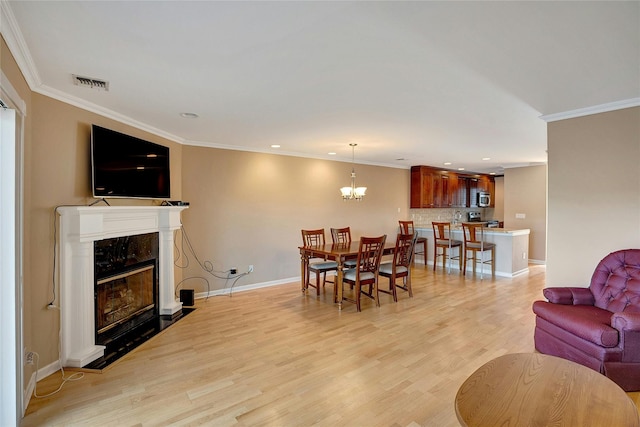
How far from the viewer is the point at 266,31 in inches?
67.9

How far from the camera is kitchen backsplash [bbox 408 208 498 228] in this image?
790cm

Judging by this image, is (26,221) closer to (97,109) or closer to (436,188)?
(97,109)

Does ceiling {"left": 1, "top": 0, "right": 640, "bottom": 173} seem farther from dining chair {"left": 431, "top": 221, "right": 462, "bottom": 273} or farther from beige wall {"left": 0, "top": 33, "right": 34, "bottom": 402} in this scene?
dining chair {"left": 431, "top": 221, "right": 462, "bottom": 273}

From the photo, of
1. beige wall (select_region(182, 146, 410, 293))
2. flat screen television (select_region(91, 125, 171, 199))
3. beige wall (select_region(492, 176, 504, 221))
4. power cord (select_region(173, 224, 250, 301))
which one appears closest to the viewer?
flat screen television (select_region(91, 125, 171, 199))

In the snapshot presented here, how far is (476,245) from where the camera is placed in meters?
5.92

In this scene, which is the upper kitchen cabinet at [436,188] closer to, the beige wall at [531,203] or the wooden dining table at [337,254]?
the beige wall at [531,203]

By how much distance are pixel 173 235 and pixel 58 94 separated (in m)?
1.97

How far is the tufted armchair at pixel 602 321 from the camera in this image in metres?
2.26

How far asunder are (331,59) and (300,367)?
7.89ft

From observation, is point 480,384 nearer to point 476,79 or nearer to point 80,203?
point 476,79

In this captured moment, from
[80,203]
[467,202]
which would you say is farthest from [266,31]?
[467,202]

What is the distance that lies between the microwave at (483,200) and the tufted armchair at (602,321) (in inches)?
257

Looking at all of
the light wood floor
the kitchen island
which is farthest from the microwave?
the light wood floor

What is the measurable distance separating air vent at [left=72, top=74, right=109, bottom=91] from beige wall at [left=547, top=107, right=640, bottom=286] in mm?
4299
